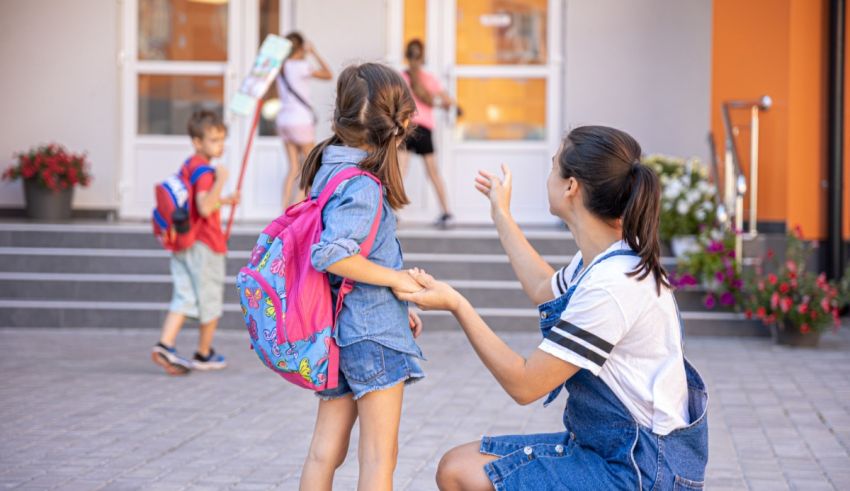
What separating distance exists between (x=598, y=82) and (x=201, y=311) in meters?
5.70

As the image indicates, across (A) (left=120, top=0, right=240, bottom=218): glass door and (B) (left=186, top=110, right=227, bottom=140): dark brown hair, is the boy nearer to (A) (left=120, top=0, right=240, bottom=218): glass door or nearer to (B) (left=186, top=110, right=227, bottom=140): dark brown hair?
(B) (left=186, top=110, right=227, bottom=140): dark brown hair

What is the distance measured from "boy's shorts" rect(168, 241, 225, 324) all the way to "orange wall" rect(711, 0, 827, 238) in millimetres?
5247

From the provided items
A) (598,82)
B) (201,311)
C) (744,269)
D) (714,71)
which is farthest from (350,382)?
(598,82)

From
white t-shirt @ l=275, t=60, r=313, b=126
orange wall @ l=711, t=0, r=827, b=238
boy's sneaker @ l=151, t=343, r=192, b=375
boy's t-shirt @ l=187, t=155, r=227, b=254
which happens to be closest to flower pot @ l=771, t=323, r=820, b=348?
orange wall @ l=711, t=0, r=827, b=238

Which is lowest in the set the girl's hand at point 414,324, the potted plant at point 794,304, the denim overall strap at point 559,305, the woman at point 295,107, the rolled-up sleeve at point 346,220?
the potted plant at point 794,304

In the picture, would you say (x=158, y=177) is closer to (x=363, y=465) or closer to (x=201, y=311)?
(x=201, y=311)

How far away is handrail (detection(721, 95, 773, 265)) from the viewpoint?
930 centimetres

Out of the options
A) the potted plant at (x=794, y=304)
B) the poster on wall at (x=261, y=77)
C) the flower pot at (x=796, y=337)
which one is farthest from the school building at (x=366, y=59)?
the poster on wall at (x=261, y=77)

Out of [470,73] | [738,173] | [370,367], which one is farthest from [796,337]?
[370,367]

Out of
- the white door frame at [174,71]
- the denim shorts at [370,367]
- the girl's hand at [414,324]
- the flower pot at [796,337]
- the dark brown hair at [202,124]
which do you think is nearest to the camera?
the denim shorts at [370,367]

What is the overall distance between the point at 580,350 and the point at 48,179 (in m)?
9.74

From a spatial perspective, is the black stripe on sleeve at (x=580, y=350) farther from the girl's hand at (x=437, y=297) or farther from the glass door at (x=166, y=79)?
the glass door at (x=166, y=79)

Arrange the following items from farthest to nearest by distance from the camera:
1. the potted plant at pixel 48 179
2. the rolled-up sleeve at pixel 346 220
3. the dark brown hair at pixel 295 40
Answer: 1. the potted plant at pixel 48 179
2. the dark brown hair at pixel 295 40
3. the rolled-up sleeve at pixel 346 220

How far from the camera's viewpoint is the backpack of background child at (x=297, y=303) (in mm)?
3162
